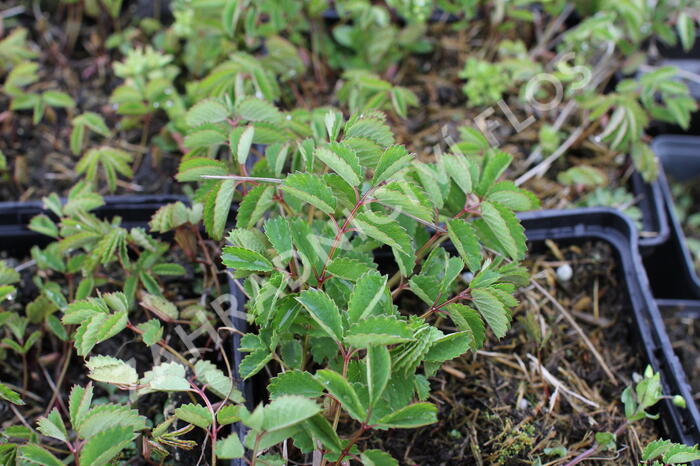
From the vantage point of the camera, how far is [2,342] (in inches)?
48.5

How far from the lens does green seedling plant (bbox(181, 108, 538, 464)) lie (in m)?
0.85

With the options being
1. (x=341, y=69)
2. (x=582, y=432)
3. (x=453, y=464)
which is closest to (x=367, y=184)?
(x=453, y=464)

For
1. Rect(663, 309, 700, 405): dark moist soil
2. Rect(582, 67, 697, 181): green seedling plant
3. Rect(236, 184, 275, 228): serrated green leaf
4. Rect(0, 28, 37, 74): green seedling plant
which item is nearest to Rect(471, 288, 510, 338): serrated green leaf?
Rect(236, 184, 275, 228): serrated green leaf

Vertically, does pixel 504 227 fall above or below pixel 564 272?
above

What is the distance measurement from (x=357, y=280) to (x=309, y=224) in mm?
276

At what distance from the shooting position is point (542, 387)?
1265mm

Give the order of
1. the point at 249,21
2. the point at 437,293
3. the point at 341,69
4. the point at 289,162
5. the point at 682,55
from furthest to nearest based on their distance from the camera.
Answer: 1. the point at 682,55
2. the point at 341,69
3. the point at 249,21
4. the point at 289,162
5. the point at 437,293

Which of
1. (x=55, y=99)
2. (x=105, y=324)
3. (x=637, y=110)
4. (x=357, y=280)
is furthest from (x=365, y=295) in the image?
(x=55, y=99)

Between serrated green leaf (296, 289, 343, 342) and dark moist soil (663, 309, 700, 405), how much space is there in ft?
3.79

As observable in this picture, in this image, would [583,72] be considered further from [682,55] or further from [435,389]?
[435,389]

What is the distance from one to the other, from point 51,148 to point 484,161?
1198mm

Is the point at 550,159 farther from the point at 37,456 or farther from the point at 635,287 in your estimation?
the point at 37,456

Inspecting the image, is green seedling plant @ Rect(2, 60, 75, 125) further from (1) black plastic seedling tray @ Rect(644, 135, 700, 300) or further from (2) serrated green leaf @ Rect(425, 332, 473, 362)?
(1) black plastic seedling tray @ Rect(644, 135, 700, 300)

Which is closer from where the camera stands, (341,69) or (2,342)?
(2,342)
